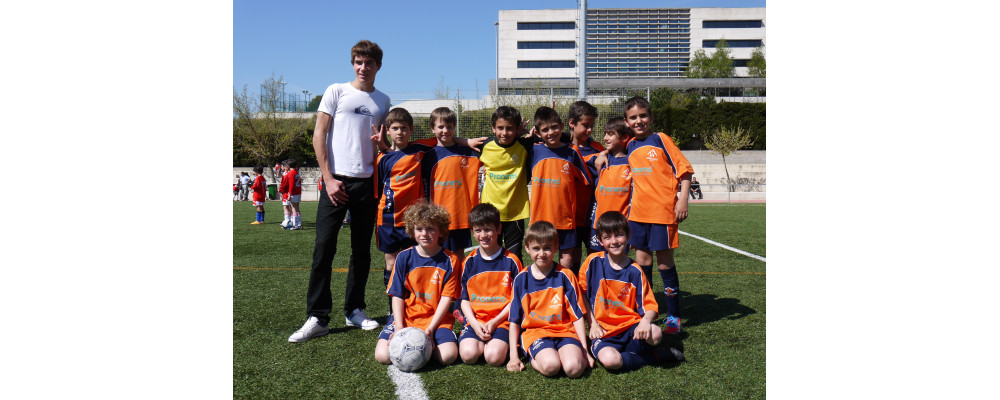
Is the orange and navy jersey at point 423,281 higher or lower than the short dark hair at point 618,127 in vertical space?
lower

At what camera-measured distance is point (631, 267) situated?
3.66 meters

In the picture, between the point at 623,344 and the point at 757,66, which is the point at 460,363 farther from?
the point at 757,66

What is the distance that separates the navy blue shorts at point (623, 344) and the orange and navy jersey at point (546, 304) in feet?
0.48

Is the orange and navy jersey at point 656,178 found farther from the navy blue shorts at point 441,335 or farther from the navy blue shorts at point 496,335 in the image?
the navy blue shorts at point 441,335

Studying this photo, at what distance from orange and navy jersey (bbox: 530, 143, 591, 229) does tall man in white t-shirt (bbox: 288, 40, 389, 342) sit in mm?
1144

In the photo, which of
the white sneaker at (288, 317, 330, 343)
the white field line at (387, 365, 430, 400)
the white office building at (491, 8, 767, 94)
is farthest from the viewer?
the white office building at (491, 8, 767, 94)

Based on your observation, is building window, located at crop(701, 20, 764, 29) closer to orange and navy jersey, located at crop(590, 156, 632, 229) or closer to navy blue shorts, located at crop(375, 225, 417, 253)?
orange and navy jersey, located at crop(590, 156, 632, 229)

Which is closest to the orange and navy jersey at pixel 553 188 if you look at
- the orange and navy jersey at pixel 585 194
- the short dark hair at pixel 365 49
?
the orange and navy jersey at pixel 585 194

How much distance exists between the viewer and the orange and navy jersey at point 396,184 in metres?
4.27

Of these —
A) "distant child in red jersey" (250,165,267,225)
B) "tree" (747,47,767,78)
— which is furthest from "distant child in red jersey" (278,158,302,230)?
"tree" (747,47,767,78)

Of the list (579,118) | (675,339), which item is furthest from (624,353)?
(579,118)

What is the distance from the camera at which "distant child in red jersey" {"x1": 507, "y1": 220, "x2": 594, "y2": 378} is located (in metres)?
3.44

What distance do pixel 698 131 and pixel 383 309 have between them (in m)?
34.4

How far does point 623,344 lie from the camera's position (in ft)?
11.5
